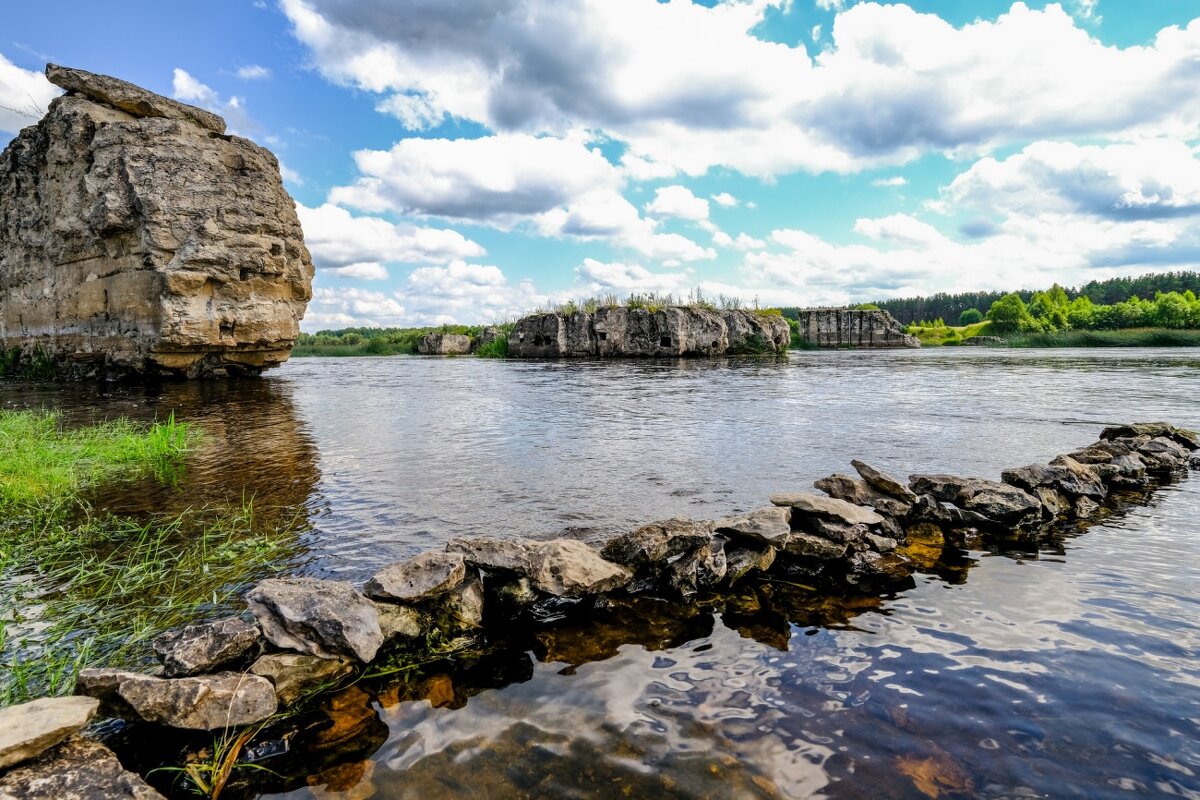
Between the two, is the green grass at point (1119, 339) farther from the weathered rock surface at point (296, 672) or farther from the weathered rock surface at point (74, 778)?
the weathered rock surface at point (74, 778)

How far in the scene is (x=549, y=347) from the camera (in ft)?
183

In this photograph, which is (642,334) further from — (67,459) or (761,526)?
(761,526)

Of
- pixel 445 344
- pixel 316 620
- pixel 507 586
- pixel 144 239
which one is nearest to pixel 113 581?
pixel 316 620

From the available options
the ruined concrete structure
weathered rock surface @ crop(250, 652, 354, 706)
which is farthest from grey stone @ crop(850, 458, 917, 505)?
the ruined concrete structure

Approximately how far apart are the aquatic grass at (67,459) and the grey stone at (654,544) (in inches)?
251

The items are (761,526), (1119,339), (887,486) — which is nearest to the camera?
(761,526)

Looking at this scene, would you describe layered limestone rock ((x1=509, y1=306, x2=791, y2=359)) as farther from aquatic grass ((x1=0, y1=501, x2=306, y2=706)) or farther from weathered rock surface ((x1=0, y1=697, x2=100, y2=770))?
weathered rock surface ((x1=0, y1=697, x2=100, y2=770))

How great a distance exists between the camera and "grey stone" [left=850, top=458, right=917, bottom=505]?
6707 mm

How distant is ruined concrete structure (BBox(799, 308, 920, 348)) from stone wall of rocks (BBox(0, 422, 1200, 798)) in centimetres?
7489

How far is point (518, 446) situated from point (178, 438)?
18.9 ft

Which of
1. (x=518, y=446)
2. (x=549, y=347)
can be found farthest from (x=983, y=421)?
(x=549, y=347)

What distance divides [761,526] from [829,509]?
91 centimetres

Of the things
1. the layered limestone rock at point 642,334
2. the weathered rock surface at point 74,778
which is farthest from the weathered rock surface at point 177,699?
the layered limestone rock at point 642,334

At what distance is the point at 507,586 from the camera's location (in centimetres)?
463
